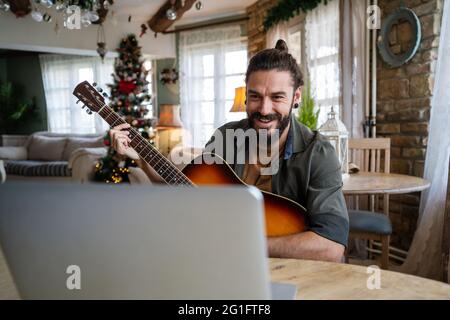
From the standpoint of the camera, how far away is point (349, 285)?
77 cm

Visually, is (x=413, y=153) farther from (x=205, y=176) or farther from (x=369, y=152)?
(x=205, y=176)

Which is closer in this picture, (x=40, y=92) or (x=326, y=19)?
(x=326, y=19)

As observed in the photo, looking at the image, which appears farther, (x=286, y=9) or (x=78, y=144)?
(x=78, y=144)

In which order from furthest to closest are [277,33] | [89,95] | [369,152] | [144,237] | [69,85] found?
[69,85], [277,33], [369,152], [89,95], [144,237]

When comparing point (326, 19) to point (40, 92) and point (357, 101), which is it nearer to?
point (357, 101)

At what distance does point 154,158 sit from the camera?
49.4 inches

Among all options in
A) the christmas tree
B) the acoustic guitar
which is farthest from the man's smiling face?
the christmas tree

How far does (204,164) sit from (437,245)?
2022mm

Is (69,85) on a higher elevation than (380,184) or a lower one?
higher

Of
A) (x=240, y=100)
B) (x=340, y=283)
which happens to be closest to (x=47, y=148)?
(x=240, y=100)

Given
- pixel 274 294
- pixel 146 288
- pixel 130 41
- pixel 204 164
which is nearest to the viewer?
pixel 146 288

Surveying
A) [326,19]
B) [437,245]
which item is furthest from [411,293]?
[326,19]

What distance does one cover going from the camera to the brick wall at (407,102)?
2.81 m

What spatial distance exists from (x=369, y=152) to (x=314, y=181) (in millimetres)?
1940
